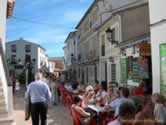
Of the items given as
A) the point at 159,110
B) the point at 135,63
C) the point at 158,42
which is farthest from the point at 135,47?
the point at 159,110

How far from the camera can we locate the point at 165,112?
5.82 m

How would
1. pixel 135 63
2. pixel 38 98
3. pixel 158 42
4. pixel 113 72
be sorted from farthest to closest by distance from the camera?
pixel 113 72, pixel 135 63, pixel 38 98, pixel 158 42

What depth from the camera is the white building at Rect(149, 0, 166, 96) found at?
8008 mm

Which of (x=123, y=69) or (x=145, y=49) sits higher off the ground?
(x=145, y=49)

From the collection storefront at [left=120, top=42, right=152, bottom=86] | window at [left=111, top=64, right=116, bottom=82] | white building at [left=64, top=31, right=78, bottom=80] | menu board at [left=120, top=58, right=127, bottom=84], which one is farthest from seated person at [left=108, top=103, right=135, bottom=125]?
white building at [left=64, top=31, right=78, bottom=80]

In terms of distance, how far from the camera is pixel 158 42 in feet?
27.2

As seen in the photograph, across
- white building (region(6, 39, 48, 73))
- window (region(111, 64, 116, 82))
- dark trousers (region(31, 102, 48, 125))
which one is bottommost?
dark trousers (region(31, 102, 48, 125))

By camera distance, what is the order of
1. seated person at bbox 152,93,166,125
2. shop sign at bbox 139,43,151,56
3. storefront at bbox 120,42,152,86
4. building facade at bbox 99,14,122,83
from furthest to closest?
building facade at bbox 99,14,122,83 < storefront at bbox 120,42,152,86 < shop sign at bbox 139,43,151,56 < seated person at bbox 152,93,166,125

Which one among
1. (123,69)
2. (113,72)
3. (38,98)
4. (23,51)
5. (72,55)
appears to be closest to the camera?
(38,98)

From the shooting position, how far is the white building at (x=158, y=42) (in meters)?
8.01

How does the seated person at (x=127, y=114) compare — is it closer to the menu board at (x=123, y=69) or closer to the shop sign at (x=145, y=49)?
the shop sign at (x=145, y=49)

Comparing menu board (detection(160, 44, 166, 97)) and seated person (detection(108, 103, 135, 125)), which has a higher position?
menu board (detection(160, 44, 166, 97))

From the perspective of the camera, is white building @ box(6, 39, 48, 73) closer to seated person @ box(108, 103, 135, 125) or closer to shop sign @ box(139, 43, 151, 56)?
shop sign @ box(139, 43, 151, 56)

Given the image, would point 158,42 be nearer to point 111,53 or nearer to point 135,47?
point 135,47
